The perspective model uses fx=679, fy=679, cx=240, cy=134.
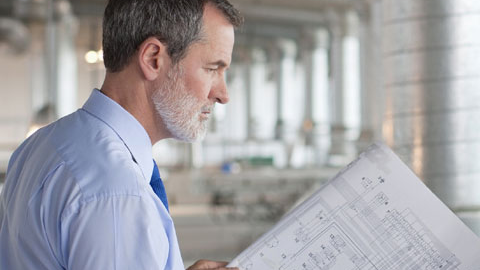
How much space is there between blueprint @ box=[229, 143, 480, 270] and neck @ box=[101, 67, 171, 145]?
1.07 ft

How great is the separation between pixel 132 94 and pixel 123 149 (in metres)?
0.13

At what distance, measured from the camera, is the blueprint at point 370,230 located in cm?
130

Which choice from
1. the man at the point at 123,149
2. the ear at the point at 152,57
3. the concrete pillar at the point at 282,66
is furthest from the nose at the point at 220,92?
the concrete pillar at the point at 282,66

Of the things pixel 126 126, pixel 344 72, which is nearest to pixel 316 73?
pixel 344 72

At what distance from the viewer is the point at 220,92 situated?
1.23m

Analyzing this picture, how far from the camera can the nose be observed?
1.23m

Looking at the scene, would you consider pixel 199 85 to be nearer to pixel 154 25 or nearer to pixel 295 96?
pixel 154 25

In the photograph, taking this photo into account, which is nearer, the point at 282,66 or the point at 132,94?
the point at 132,94

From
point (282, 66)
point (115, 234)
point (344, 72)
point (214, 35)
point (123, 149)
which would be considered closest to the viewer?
point (115, 234)

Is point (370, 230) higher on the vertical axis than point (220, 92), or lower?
lower

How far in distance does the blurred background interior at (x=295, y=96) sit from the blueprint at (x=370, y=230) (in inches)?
38.5

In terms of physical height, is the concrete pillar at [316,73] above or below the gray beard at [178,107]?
above

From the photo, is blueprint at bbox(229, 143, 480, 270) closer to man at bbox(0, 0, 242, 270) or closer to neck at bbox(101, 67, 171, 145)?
man at bbox(0, 0, 242, 270)

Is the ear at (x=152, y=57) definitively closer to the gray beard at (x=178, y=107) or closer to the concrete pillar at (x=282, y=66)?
A: the gray beard at (x=178, y=107)
